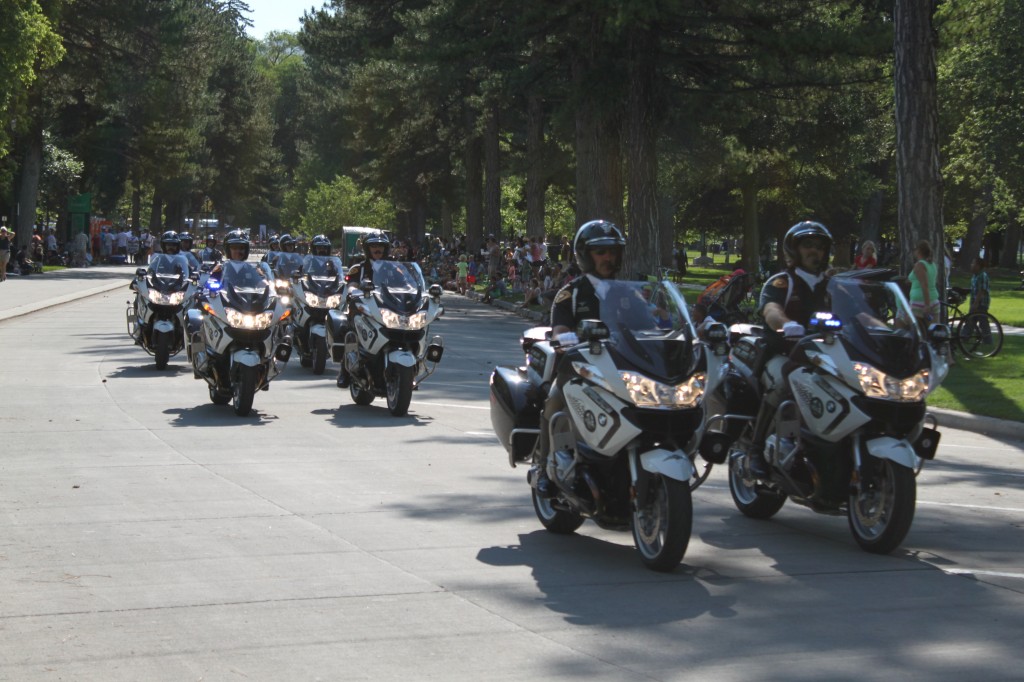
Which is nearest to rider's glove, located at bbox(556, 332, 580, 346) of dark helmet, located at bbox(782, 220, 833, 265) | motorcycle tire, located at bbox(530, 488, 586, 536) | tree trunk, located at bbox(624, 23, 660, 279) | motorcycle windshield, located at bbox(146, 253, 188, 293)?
motorcycle tire, located at bbox(530, 488, 586, 536)

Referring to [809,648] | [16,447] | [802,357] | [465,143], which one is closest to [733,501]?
[802,357]

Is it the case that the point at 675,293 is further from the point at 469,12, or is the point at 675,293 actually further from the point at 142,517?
the point at 469,12

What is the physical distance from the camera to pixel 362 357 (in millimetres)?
16000

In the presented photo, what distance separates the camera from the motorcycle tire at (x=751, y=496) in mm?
9555

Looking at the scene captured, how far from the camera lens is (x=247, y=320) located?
50.4 ft

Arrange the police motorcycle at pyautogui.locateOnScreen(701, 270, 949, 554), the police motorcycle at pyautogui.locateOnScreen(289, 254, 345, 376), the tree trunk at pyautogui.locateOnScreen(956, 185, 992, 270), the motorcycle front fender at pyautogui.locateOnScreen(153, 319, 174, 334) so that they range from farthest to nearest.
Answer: the tree trunk at pyautogui.locateOnScreen(956, 185, 992, 270), the police motorcycle at pyautogui.locateOnScreen(289, 254, 345, 376), the motorcycle front fender at pyautogui.locateOnScreen(153, 319, 174, 334), the police motorcycle at pyautogui.locateOnScreen(701, 270, 949, 554)

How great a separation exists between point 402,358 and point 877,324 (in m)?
7.62

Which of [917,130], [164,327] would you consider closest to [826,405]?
[917,130]

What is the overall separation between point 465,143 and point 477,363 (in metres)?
37.3

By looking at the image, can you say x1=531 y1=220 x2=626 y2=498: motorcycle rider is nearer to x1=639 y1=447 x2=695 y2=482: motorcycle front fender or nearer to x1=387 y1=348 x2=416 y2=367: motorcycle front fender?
x1=639 y1=447 x2=695 y2=482: motorcycle front fender

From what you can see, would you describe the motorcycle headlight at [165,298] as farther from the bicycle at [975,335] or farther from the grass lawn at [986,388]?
the bicycle at [975,335]

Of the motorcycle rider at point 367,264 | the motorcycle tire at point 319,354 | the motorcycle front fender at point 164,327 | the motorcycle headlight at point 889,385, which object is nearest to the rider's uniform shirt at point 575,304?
the motorcycle headlight at point 889,385

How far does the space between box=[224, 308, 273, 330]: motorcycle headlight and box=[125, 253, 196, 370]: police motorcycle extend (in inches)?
189

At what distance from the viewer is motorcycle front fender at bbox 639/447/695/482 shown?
298 inches
